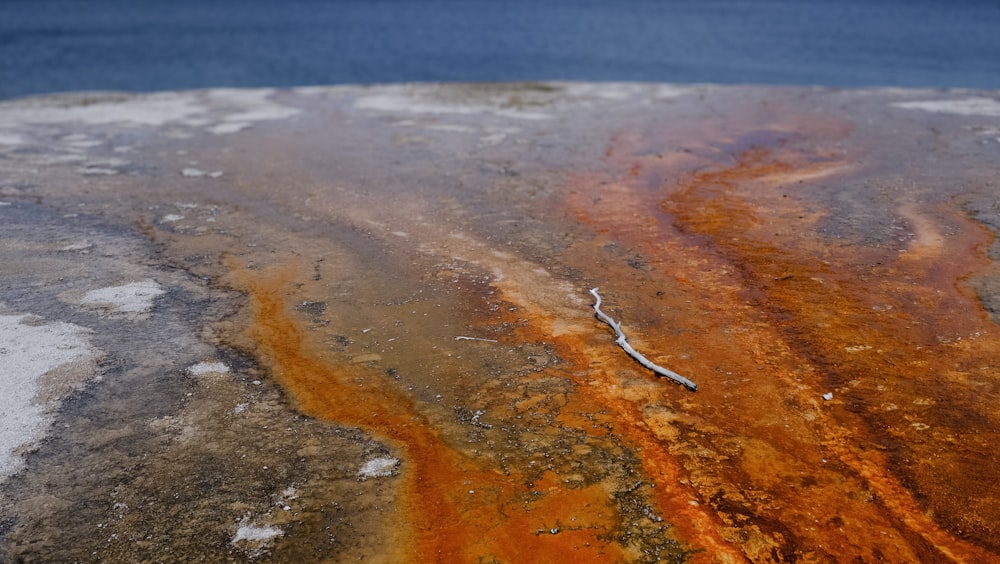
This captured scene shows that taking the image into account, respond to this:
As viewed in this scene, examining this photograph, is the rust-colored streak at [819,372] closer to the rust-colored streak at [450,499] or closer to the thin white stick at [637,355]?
the thin white stick at [637,355]

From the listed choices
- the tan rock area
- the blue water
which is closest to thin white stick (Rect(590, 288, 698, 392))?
the tan rock area

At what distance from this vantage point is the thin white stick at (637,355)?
427 centimetres

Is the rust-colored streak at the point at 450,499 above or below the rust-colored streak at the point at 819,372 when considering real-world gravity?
below

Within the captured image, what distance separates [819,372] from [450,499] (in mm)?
2269

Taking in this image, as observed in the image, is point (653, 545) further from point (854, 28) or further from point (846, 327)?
point (854, 28)

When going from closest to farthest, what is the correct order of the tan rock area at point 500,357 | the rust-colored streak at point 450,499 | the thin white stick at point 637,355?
1. the rust-colored streak at point 450,499
2. the tan rock area at point 500,357
3. the thin white stick at point 637,355

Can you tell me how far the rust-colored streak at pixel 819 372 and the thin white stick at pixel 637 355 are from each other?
107mm

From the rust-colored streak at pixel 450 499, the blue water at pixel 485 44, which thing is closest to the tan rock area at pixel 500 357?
the rust-colored streak at pixel 450 499

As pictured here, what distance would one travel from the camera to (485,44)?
89.2 feet

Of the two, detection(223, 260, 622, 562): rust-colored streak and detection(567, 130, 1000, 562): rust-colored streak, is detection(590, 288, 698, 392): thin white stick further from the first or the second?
detection(223, 260, 622, 562): rust-colored streak

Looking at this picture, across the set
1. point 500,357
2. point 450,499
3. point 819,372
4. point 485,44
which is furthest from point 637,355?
point 485,44

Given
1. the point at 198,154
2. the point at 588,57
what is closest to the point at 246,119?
the point at 198,154

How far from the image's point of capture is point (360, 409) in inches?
162

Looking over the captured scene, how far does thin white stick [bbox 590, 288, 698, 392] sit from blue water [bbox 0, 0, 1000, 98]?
15.4m
